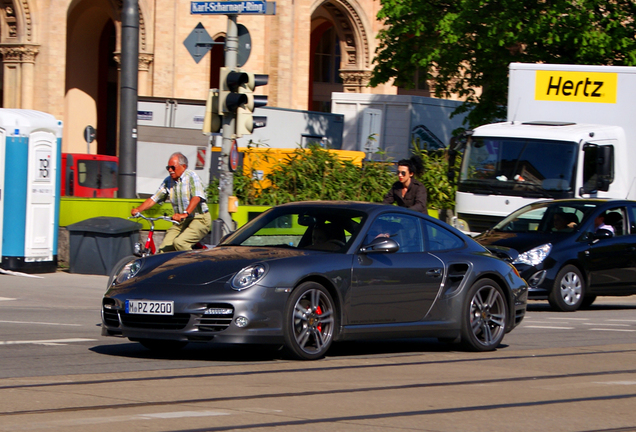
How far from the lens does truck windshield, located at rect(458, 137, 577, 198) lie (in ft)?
58.5

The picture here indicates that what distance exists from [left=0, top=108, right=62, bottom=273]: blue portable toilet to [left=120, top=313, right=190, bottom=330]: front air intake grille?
895 centimetres

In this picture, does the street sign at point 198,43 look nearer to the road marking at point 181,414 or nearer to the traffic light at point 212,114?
the traffic light at point 212,114

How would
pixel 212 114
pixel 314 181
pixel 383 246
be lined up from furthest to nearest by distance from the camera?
pixel 314 181, pixel 212 114, pixel 383 246

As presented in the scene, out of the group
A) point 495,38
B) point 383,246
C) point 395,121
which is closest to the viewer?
point 383,246

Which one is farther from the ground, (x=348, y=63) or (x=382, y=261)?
(x=348, y=63)

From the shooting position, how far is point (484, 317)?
926 centimetres

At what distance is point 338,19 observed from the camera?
1854 inches

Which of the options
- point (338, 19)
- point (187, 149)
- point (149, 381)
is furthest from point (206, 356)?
point (338, 19)

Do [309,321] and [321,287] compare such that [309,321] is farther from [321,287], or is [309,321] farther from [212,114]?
[212,114]

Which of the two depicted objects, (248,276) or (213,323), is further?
(248,276)

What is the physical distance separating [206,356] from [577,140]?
443 inches

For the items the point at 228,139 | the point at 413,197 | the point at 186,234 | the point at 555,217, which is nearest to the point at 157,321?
the point at 186,234

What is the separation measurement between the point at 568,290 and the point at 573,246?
61 cm

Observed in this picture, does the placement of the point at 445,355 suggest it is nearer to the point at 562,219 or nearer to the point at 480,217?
the point at 562,219
